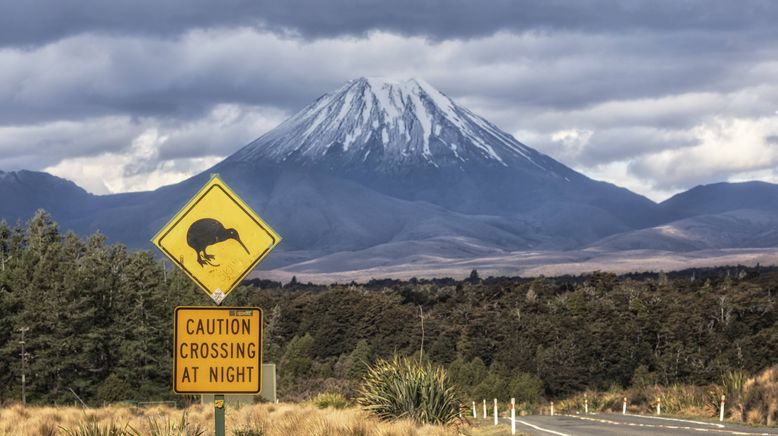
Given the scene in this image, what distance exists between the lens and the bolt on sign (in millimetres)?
11469

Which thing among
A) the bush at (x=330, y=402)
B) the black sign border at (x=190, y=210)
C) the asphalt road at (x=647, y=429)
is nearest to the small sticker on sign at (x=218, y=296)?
the black sign border at (x=190, y=210)

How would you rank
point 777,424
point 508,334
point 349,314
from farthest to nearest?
point 349,314
point 508,334
point 777,424

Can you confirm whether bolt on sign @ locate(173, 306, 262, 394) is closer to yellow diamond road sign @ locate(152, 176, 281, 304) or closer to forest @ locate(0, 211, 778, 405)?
yellow diamond road sign @ locate(152, 176, 281, 304)

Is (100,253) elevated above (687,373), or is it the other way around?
(100,253)

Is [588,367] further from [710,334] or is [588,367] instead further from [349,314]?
[349,314]

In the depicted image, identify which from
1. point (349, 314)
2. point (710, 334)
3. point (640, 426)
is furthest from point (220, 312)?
point (349, 314)

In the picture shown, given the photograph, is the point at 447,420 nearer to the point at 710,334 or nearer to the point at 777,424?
the point at 777,424

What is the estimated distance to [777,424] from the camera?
25922mm

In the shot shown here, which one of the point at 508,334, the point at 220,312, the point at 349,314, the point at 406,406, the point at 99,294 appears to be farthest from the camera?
the point at 349,314

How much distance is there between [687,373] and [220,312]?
9392cm

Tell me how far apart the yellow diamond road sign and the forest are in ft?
101

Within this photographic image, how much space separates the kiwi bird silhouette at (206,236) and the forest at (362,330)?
30931mm

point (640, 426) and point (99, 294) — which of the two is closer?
point (640, 426)

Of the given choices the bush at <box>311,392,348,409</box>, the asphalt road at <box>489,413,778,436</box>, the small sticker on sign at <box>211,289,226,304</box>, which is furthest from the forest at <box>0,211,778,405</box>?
the small sticker on sign at <box>211,289,226,304</box>
